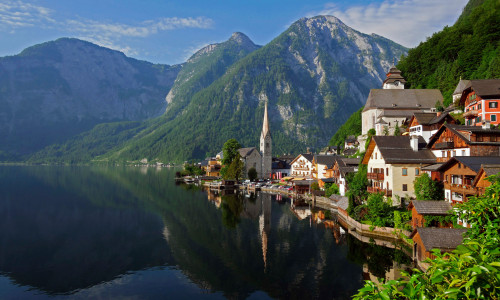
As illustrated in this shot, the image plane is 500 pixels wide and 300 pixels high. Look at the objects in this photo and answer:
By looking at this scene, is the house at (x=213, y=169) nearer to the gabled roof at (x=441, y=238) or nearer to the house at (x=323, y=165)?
the house at (x=323, y=165)

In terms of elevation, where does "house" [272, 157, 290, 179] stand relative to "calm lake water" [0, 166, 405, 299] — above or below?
above

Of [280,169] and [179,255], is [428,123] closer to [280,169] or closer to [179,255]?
[179,255]

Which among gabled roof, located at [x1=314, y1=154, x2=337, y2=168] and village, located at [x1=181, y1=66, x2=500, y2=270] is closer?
village, located at [x1=181, y1=66, x2=500, y2=270]

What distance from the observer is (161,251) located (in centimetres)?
4366

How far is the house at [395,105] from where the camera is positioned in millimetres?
83375

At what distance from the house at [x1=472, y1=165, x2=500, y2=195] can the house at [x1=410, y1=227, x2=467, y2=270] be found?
15.0 feet

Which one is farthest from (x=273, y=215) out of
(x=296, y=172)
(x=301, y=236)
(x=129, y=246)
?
(x=296, y=172)

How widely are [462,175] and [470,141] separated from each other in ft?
24.2

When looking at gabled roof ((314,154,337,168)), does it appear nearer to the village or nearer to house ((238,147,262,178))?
the village

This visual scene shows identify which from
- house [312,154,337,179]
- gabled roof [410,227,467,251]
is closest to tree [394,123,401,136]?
house [312,154,337,179]

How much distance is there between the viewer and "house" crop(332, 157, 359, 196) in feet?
234

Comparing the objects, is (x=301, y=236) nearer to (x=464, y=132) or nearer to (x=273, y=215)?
(x=273, y=215)

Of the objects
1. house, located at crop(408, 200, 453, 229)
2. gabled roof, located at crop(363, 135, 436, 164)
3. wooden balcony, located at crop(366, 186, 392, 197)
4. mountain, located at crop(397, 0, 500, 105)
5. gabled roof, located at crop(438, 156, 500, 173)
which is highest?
mountain, located at crop(397, 0, 500, 105)

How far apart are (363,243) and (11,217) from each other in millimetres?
63614
